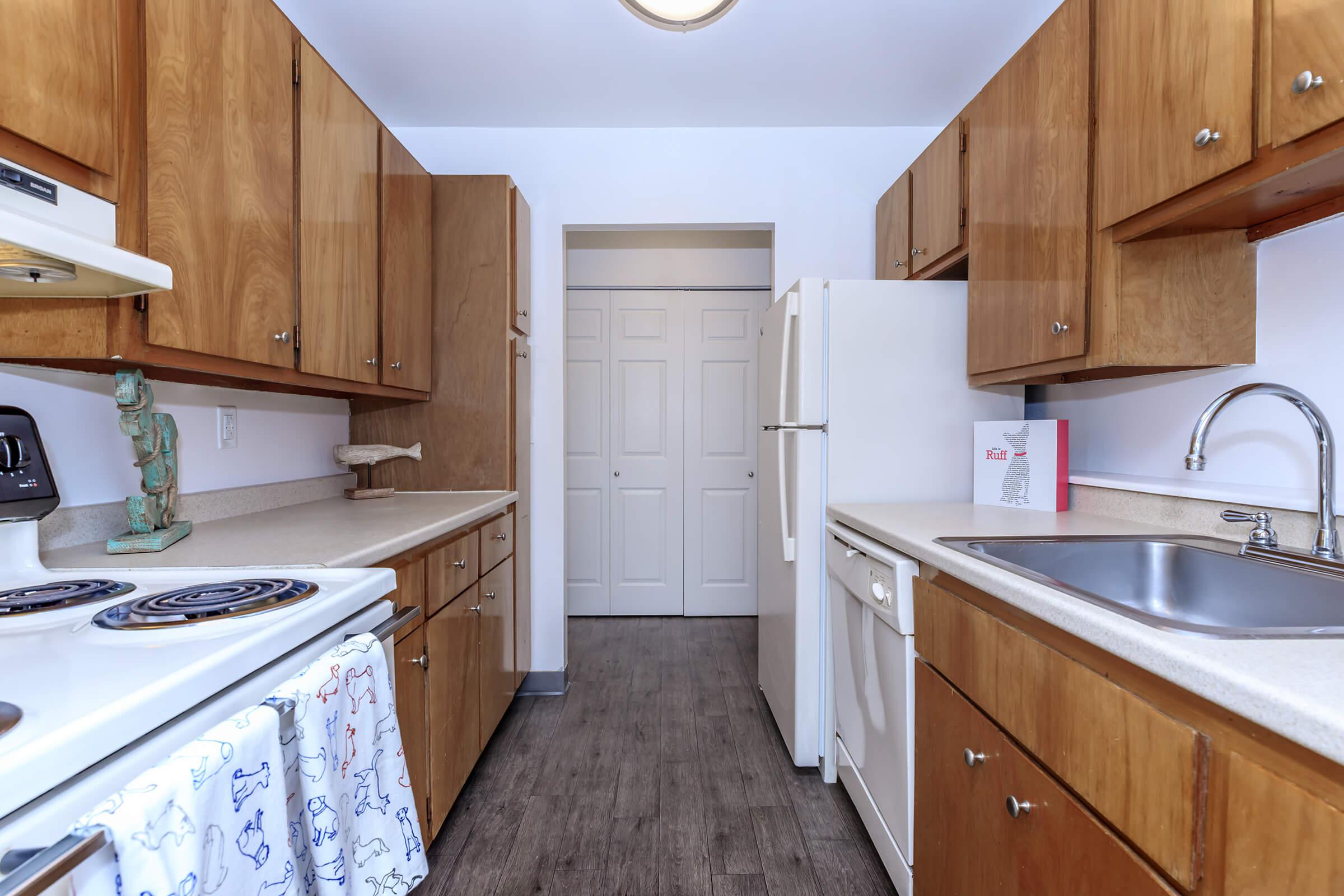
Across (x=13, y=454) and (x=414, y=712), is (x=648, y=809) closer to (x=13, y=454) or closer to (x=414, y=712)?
(x=414, y=712)

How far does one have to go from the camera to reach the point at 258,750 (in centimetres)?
68

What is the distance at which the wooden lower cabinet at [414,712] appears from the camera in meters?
1.41

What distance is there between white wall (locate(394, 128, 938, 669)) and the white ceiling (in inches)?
2.9

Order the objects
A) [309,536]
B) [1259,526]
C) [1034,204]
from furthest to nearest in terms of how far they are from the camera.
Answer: [1034,204], [309,536], [1259,526]

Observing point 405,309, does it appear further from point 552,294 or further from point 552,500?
point 552,500

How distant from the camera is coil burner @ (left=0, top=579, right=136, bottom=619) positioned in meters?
0.86

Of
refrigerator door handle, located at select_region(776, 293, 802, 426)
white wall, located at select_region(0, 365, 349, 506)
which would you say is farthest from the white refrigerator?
white wall, located at select_region(0, 365, 349, 506)

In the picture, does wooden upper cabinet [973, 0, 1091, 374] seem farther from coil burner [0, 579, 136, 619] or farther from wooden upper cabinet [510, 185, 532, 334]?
coil burner [0, 579, 136, 619]

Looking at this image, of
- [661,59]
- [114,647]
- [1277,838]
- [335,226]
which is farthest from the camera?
[661,59]

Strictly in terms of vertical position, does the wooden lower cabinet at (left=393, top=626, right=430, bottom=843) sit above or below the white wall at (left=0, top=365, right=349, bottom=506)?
below

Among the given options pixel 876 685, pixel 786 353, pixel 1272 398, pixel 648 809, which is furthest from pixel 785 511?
pixel 1272 398

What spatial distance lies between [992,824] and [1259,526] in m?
0.75

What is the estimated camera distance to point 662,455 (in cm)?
390

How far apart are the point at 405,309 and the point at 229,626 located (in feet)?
5.26
